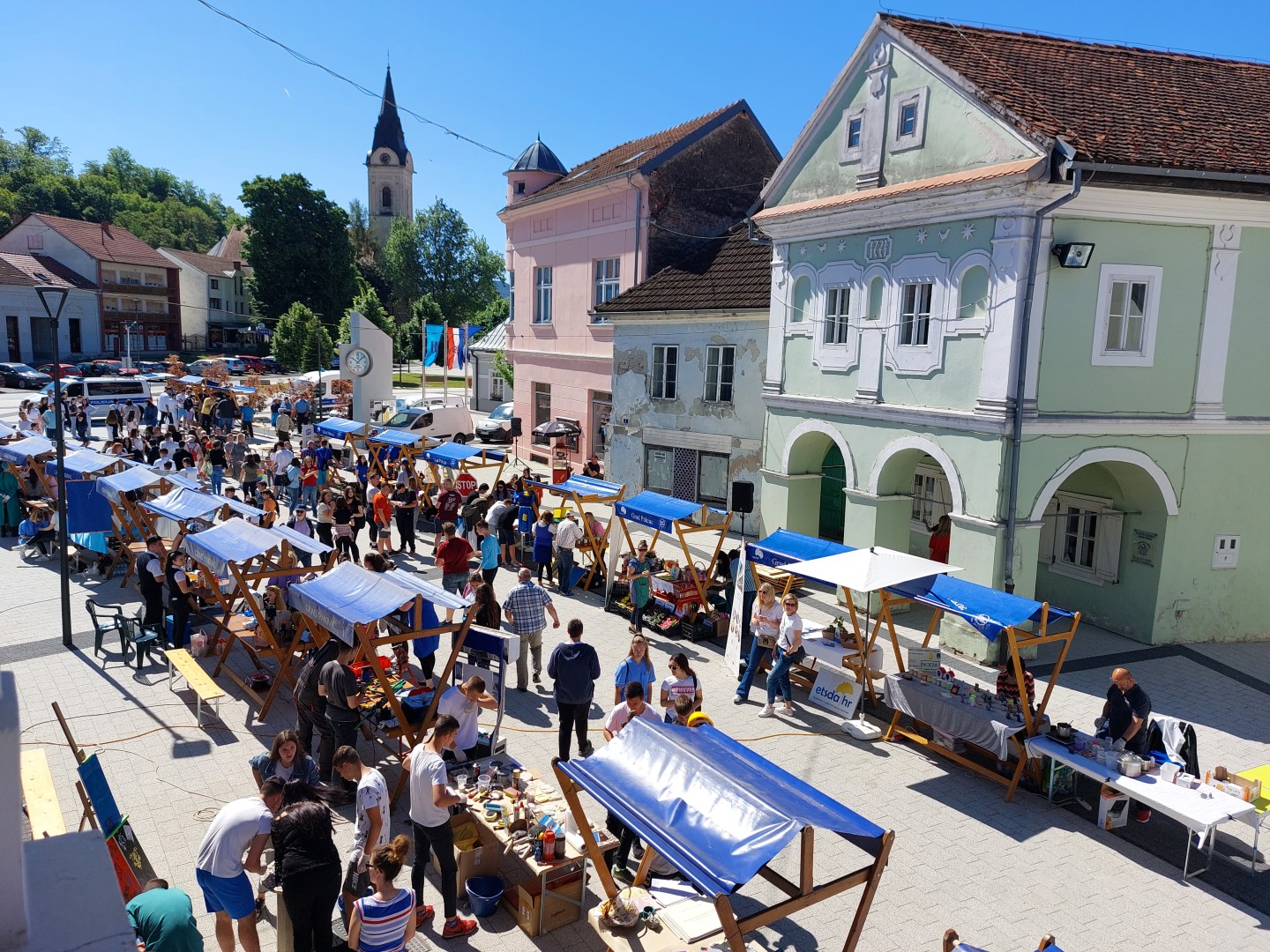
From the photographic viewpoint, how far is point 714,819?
610 cm

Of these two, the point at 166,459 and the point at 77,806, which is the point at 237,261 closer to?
the point at 166,459

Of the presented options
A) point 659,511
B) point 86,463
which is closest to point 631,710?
point 659,511

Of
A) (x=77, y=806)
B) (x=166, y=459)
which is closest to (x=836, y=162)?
(x=77, y=806)

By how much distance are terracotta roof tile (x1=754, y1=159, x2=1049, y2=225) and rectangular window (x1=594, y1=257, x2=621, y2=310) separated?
961cm

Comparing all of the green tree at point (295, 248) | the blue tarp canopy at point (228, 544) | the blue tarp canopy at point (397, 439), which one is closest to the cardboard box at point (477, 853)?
the blue tarp canopy at point (228, 544)

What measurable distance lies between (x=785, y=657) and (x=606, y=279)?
1891cm

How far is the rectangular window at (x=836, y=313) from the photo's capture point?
17406mm

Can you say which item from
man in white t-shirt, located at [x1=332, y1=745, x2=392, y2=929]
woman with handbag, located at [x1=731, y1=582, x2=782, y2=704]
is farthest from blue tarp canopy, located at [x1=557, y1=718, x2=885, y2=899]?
woman with handbag, located at [x1=731, y1=582, x2=782, y2=704]

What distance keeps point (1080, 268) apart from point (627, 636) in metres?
9.24

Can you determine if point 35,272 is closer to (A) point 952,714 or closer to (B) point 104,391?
(B) point 104,391

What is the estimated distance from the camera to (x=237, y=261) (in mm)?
88500

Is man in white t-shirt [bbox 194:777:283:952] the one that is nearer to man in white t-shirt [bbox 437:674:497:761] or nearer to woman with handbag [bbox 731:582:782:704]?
man in white t-shirt [bbox 437:674:497:761]

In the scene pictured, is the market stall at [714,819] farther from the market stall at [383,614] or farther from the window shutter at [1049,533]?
the window shutter at [1049,533]

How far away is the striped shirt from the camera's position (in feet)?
19.6
